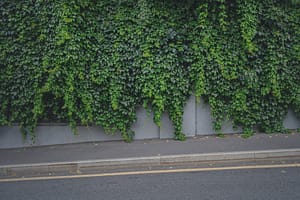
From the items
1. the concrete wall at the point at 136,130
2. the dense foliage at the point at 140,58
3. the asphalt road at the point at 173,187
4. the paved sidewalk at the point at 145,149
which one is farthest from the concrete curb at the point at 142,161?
the concrete wall at the point at 136,130

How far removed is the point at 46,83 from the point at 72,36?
1.21 m

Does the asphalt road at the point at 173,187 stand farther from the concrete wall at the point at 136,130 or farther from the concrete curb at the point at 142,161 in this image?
the concrete wall at the point at 136,130

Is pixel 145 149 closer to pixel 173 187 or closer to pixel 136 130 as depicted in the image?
pixel 136 130

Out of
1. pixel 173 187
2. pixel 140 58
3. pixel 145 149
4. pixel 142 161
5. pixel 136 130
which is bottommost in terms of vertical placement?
pixel 173 187

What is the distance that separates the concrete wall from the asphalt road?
2.20 meters

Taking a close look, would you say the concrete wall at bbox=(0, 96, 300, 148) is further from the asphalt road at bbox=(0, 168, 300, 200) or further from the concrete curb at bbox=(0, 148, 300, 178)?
the asphalt road at bbox=(0, 168, 300, 200)

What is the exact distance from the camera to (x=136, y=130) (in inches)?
305

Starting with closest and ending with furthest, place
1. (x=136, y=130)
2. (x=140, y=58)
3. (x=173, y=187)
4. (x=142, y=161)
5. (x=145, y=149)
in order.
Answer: (x=173, y=187), (x=142, y=161), (x=145, y=149), (x=140, y=58), (x=136, y=130)

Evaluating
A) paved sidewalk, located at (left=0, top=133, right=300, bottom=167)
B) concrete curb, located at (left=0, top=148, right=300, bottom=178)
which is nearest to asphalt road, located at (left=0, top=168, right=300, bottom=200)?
concrete curb, located at (left=0, top=148, right=300, bottom=178)

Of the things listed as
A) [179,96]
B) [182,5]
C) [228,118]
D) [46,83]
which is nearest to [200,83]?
[179,96]

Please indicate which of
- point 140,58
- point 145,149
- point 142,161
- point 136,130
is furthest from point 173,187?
point 140,58

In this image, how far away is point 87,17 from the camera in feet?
23.7

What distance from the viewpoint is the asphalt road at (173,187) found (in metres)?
4.69

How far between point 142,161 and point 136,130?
1644mm
